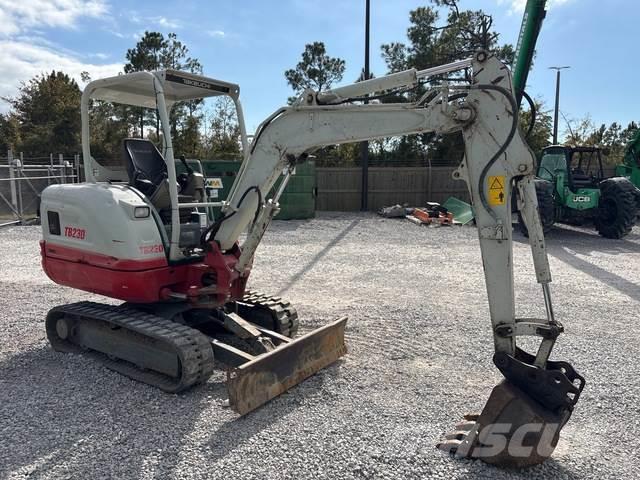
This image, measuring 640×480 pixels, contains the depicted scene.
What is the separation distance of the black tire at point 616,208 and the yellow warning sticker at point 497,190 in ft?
37.3

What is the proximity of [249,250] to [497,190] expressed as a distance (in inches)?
89.5

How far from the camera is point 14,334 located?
222 inches

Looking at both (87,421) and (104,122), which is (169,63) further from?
(87,421)

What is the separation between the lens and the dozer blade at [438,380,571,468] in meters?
3.11

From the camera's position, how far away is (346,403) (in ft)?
13.2

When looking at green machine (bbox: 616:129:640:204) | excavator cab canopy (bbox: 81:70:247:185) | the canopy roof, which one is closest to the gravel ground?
excavator cab canopy (bbox: 81:70:247:185)

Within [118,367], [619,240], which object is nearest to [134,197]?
[118,367]

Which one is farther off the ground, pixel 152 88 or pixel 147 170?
pixel 152 88

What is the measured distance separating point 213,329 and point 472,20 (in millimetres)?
23771

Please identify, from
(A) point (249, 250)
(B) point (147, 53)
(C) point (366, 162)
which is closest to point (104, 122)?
(B) point (147, 53)

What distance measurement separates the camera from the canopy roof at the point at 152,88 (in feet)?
15.1

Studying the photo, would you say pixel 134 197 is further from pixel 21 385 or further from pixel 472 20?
pixel 472 20

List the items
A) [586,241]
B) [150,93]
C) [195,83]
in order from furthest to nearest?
[586,241]
[150,93]
[195,83]

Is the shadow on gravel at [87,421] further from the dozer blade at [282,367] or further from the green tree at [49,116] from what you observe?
the green tree at [49,116]
